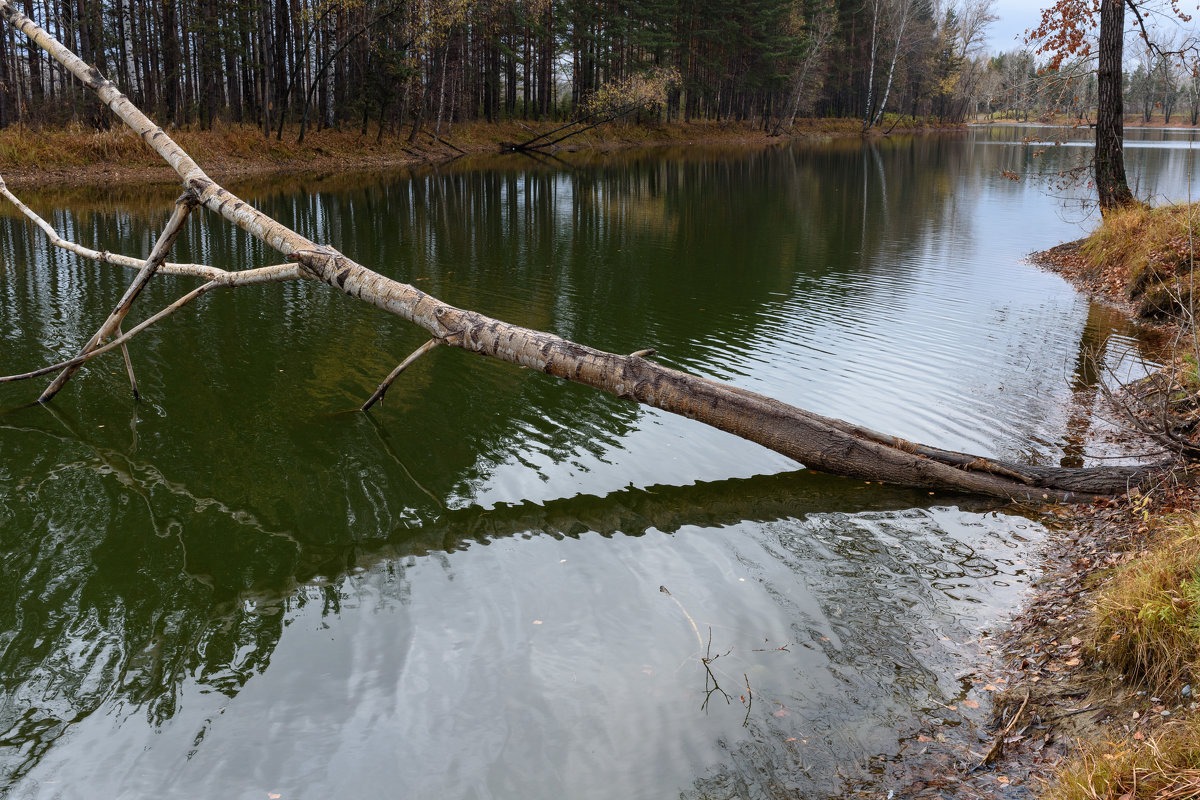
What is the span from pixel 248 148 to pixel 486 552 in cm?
3289

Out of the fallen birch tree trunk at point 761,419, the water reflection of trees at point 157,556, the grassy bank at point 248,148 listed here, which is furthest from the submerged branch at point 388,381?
the grassy bank at point 248,148

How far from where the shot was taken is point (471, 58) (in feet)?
161

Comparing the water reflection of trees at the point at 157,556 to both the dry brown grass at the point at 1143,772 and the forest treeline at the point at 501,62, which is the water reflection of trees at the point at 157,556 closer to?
the dry brown grass at the point at 1143,772

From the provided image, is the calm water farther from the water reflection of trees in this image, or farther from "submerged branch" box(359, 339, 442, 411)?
"submerged branch" box(359, 339, 442, 411)

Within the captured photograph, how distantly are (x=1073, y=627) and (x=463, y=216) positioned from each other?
67.8ft

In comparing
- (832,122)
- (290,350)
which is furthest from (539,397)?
(832,122)

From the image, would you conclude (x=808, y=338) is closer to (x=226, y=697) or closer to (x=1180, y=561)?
(x=1180, y=561)

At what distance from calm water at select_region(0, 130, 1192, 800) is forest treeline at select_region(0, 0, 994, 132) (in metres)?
20.5

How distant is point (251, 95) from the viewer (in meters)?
40.0

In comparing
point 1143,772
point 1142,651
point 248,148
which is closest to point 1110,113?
point 1142,651

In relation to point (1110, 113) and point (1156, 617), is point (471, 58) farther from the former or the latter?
point (1156, 617)

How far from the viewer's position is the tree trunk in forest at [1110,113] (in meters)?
16.9

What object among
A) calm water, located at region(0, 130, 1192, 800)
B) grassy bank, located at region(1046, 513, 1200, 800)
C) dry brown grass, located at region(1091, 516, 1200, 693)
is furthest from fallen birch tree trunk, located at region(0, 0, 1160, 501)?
dry brown grass, located at region(1091, 516, 1200, 693)

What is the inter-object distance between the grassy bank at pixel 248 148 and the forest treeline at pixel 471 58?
133 centimetres
